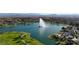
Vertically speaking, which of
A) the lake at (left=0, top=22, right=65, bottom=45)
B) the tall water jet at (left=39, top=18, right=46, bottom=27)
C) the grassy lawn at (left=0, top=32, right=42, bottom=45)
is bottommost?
the grassy lawn at (left=0, top=32, right=42, bottom=45)

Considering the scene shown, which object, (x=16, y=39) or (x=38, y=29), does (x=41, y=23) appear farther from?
(x=16, y=39)

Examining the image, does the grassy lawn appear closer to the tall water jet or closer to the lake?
the lake

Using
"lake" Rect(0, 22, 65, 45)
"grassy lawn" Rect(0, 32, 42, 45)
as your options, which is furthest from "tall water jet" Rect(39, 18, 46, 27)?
"grassy lawn" Rect(0, 32, 42, 45)

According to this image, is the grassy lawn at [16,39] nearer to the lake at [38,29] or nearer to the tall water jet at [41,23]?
the lake at [38,29]

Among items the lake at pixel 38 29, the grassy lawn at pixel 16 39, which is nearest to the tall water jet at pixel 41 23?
the lake at pixel 38 29
